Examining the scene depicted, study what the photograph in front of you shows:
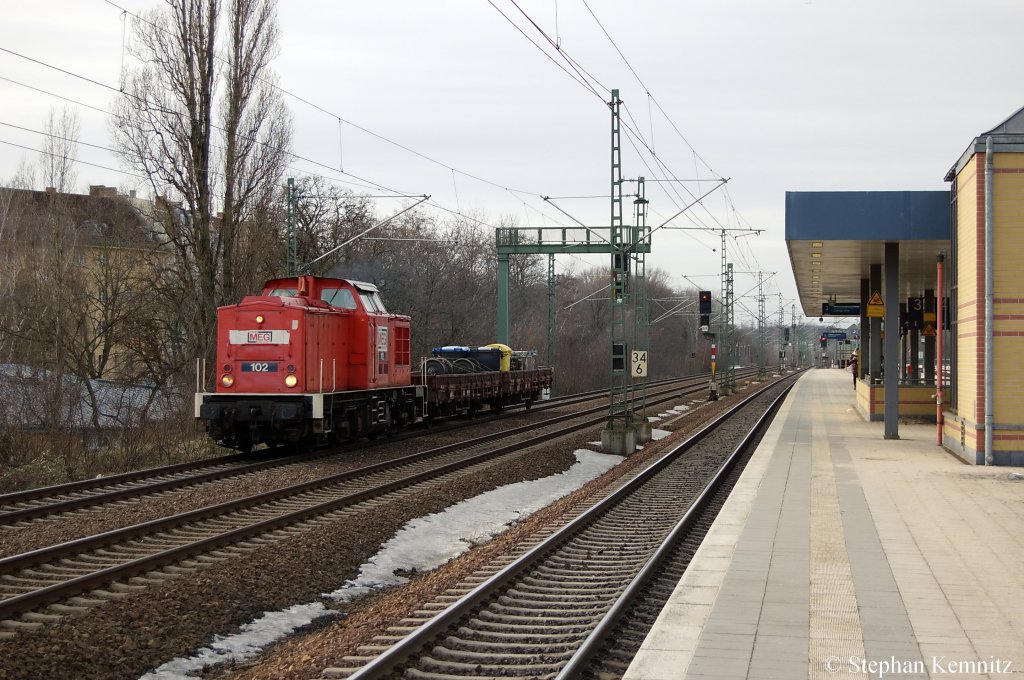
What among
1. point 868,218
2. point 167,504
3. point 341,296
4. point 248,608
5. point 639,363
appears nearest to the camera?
point 248,608

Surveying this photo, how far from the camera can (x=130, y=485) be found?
14289 millimetres

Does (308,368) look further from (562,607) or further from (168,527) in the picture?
(562,607)

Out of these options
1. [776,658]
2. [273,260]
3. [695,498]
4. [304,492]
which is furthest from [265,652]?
[273,260]

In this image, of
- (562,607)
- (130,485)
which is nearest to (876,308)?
(130,485)

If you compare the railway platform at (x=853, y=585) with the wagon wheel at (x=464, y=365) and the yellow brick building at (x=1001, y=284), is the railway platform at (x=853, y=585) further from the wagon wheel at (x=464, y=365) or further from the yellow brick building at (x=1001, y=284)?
the wagon wheel at (x=464, y=365)

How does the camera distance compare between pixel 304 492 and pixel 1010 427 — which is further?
pixel 1010 427

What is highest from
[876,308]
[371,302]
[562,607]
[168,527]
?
[876,308]

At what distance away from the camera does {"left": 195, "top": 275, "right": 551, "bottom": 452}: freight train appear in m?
17.6

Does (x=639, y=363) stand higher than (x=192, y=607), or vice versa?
(x=639, y=363)

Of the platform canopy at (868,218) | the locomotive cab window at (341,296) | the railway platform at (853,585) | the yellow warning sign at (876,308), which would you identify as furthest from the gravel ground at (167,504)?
the yellow warning sign at (876,308)

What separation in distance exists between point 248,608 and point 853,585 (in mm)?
5056

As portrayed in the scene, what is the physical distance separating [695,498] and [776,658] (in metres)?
8.48

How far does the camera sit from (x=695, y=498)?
1421cm

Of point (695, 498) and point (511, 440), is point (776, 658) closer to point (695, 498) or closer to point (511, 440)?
point (695, 498)
